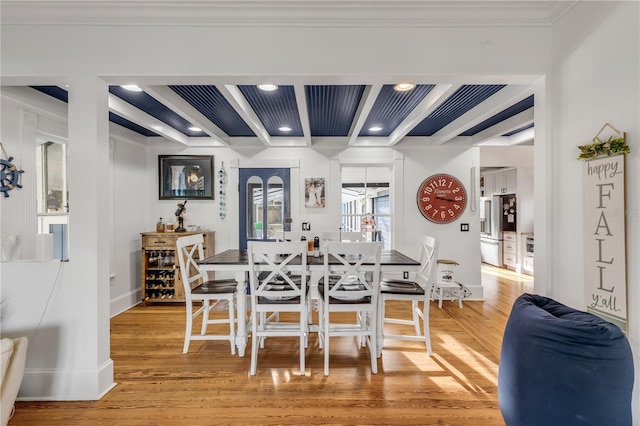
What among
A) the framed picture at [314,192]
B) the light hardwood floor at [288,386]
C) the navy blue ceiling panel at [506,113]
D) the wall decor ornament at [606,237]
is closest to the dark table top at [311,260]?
the light hardwood floor at [288,386]

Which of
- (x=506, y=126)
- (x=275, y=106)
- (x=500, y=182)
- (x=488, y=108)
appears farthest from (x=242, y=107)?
(x=500, y=182)

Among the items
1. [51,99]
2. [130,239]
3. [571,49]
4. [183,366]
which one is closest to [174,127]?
[51,99]

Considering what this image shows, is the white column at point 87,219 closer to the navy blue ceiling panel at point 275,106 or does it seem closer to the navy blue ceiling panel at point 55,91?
the navy blue ceiling panel at point 55,91

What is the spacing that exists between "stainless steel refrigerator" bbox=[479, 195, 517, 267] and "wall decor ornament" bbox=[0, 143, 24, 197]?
7.36 meters

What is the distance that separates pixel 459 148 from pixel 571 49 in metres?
2.63

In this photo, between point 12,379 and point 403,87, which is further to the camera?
point 403,87

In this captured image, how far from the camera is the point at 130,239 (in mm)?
4027

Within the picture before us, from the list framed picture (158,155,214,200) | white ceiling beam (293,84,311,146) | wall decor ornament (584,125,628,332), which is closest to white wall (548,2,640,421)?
wall decor ornament (584,125,628,332)

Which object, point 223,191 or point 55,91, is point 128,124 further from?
point 223,191

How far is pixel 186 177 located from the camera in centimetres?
438

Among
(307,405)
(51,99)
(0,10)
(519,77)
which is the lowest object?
(307,405)

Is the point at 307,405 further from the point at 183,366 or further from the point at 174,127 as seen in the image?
the point at 174,127

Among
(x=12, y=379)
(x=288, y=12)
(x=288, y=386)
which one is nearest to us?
(x=12, y=379)

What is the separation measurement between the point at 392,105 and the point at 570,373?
2.55 metres
